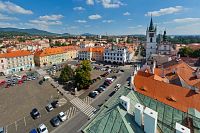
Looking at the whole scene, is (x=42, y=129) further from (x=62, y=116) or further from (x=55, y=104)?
(x=55, y=104)

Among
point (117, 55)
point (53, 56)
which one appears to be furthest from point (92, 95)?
point (53, 56)

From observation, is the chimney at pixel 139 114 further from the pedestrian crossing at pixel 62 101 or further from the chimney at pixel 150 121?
the pedestrian crossing at pixel 62 101

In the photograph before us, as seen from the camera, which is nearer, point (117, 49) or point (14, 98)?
point (14, 98)

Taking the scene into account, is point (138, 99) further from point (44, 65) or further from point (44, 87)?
point (44, 65)

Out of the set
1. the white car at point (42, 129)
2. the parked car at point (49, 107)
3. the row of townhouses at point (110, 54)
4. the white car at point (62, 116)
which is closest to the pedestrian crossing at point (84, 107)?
the white car at point (62, 116)

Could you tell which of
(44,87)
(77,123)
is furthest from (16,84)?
(77,123)

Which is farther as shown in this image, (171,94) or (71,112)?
(71,112)

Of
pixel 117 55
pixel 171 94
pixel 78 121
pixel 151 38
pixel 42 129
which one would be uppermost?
pixel 151 38

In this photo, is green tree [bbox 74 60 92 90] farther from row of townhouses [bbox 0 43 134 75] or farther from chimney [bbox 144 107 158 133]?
row of townhouses [bbox 0 43 134 75]
